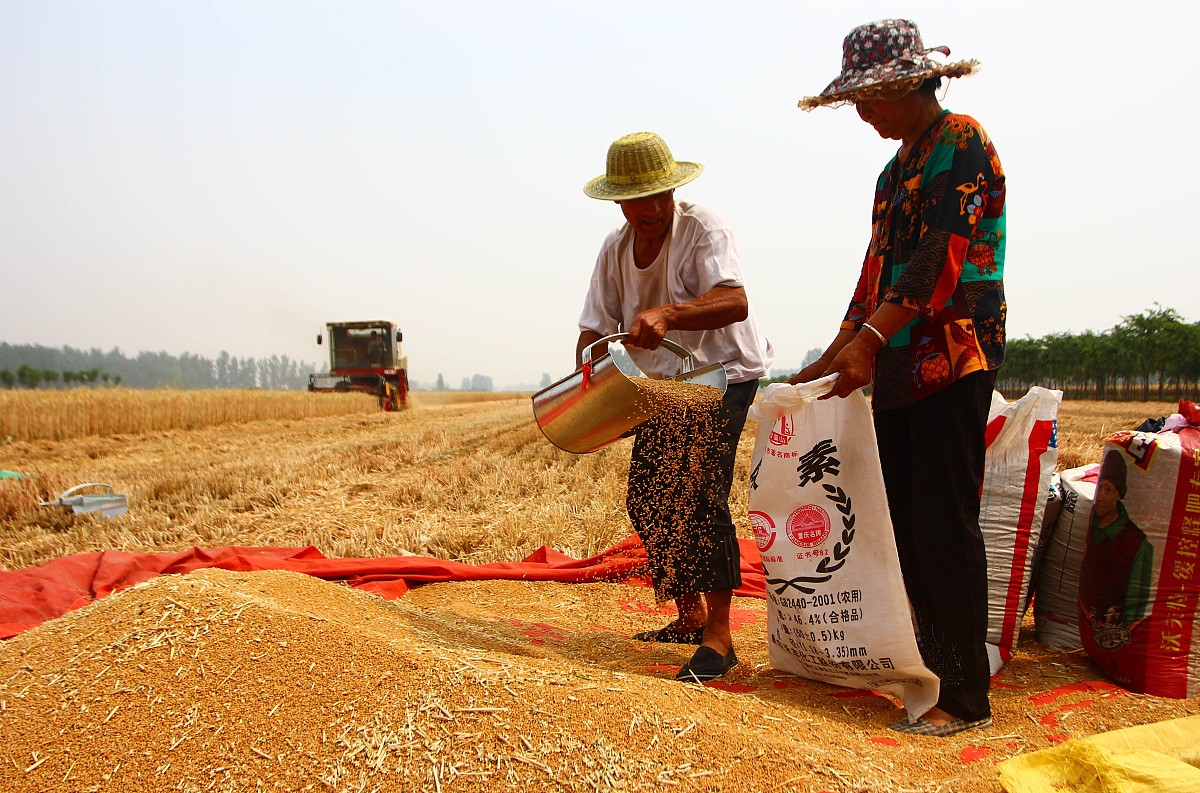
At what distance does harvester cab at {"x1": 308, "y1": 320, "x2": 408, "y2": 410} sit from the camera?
19484mm

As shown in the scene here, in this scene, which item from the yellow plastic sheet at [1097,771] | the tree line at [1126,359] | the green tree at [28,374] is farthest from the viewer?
the green tree at [28,374]

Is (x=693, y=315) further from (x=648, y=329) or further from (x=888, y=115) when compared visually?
(x=888, y=115)

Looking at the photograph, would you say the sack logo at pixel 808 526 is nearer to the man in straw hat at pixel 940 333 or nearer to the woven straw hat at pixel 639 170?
the man in straw hat at pixel 940 333

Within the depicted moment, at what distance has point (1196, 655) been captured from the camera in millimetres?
1979

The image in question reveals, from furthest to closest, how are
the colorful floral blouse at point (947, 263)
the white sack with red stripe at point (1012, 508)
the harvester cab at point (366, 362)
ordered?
1. the harvester cab at point (366, 362)
2. the white sack with red stripe at point (1012, 508)
3. the colorful floral blouse at point (947, 263)

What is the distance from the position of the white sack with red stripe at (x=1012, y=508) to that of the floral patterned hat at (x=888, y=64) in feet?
3.36

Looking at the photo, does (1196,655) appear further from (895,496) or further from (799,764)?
(799,764)

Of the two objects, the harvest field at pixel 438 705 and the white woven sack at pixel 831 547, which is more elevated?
the white woven sack at pixel 831 547

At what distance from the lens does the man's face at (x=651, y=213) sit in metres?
2.32

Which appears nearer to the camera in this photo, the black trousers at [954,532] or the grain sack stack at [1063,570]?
the black trousers at [954,532]

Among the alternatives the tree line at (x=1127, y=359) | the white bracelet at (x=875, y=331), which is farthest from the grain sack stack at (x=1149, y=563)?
the tree line at (x=1127, y=359)

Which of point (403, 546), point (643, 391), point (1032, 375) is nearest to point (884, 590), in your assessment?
point (643, 391)

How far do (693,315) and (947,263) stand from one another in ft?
2.44

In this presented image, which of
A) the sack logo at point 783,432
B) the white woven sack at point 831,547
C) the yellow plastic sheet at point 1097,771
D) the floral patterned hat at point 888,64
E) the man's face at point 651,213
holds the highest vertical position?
the floral patterned hat at point 888,64
